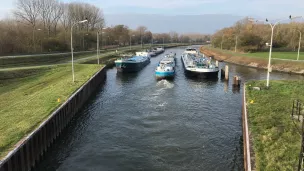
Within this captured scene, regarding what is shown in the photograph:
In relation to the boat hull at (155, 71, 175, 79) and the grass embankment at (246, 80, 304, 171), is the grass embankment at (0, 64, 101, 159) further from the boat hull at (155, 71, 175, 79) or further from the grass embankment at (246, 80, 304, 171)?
the grass embankment at (246, 80, 304, 171)

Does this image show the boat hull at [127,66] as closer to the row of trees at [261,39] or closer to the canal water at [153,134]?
the canal water at [153,134]

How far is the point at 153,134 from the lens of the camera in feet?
80.1

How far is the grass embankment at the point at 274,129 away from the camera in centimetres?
1510

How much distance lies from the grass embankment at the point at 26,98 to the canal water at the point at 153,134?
105 inches

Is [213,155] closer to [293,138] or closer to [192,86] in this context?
[293,138]

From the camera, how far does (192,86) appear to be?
47.0m

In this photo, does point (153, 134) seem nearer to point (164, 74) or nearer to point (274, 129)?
point (274, 129)

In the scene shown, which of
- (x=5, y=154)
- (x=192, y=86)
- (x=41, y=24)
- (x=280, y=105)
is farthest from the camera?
(x=41, y=24)

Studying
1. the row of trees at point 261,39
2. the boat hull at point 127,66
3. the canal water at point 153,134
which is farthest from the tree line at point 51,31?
the row of trees at point 261,39

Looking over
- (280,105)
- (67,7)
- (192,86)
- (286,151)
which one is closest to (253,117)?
(280,105)

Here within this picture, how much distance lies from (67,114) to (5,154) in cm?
1194

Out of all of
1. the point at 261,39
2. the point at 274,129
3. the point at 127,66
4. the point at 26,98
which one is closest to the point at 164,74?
the point at 127,66

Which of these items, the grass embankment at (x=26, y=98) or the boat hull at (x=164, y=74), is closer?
the grass embankment at (x=26, y=98)

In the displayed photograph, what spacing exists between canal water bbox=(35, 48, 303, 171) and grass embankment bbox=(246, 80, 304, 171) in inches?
A: 89.4
